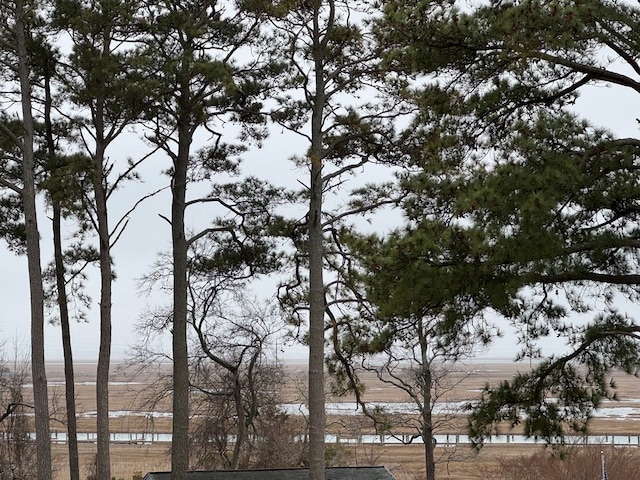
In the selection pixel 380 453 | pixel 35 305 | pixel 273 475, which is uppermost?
pixel 35 305

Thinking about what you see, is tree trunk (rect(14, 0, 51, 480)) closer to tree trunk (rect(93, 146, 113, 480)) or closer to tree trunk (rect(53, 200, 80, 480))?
tree trunk (rect(93, 146, 113, 480))

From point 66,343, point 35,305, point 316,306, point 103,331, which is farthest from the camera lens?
point 66,343

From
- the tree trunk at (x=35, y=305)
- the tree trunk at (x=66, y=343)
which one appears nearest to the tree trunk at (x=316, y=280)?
the tree trunk at (x=35, y=305)

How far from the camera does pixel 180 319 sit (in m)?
15.3

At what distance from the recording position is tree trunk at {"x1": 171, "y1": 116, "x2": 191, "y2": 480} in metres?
15.0

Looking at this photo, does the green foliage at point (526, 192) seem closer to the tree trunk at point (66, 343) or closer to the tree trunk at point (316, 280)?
the tree trunk at point (316, 280)

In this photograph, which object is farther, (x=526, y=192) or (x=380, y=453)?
(x=380, y=453)

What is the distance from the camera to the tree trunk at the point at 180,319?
15.0 metres

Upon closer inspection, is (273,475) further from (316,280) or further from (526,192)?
(526,192)

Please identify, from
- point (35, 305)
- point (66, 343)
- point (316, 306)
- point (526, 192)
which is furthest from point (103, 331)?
point (526, 192)

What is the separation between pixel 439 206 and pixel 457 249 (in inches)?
27.2

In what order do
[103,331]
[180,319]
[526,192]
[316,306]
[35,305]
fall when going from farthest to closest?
[180,319] → [103,331] → [316,306] → [35,305] → [526,192]

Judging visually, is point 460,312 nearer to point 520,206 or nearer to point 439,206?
point 439,206

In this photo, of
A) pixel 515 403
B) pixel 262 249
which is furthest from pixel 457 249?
pixel 262 249
